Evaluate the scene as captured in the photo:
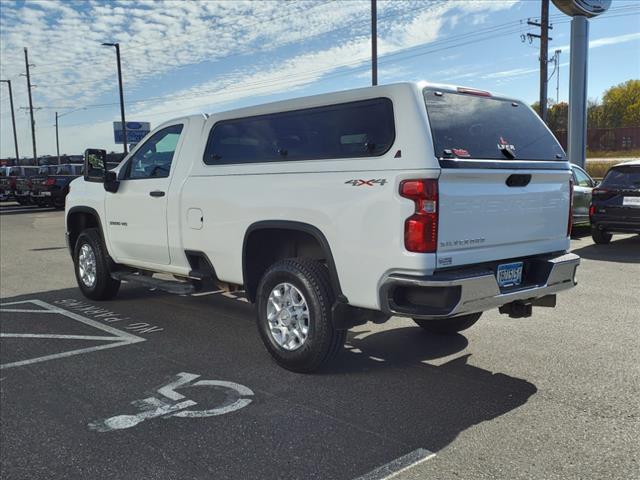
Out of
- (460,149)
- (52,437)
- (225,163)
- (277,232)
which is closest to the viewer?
(52,437)

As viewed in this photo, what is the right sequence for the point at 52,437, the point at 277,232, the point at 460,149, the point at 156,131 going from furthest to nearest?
the point at 156,131
the point at 277,232
the point at 460,149
the point at 52,437

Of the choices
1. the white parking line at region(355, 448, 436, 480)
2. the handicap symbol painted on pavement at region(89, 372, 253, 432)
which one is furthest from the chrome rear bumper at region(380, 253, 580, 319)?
the handicap symbol painted on pavement at region(89, 372, 253, 432)

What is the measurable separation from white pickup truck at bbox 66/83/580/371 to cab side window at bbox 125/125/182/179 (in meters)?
0.15

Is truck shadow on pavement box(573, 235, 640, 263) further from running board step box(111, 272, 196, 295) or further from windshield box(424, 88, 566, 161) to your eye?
running board step box(111, 272, 196, 295)

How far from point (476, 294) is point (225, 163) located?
2.56 m

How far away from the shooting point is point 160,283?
6.36m

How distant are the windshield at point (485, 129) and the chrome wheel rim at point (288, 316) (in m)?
1.58

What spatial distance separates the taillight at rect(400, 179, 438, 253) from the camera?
3922 millimetres

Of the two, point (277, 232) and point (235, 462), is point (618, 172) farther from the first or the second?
point (235, 462)

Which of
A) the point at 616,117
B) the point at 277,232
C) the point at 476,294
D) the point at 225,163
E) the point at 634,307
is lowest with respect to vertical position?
the point at 634,307

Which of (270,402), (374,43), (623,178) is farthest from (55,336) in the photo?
(374,43)

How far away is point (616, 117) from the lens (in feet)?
270

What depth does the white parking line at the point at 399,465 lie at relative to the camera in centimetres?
318

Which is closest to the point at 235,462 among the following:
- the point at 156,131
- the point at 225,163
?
the point at 225,163
